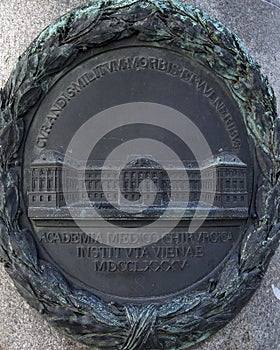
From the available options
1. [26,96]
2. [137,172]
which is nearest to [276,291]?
[137,172]

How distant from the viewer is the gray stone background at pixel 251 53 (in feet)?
10.6

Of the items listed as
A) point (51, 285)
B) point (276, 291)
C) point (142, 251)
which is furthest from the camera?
point (276, 291)

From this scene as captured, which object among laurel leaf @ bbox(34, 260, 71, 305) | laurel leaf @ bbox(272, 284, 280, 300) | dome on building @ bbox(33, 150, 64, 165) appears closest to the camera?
laurel leaf @ bbox(34, 260, 71, 305)

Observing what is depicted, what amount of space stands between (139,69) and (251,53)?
0.77 metres

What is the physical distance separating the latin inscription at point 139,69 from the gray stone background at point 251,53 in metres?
0.43

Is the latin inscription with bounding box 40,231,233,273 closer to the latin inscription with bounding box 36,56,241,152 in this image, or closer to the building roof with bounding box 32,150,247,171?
the building roof with bounding box 32,150,247,171

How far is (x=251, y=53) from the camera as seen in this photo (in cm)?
347

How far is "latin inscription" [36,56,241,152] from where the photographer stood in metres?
3.27

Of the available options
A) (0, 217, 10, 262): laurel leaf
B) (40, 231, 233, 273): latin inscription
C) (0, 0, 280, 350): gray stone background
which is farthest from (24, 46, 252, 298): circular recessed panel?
(0, 0, 280, 350): gray stone background

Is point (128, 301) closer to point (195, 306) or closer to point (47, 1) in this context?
point (195, 306)

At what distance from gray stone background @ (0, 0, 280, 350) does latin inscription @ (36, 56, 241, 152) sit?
16.9 inches

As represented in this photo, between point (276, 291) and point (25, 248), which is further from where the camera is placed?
point (276, 291)

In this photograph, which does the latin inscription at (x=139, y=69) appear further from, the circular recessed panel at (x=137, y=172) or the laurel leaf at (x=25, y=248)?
the laurel leaf at (x=25, y=248)

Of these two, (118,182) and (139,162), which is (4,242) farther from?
(139,162)
